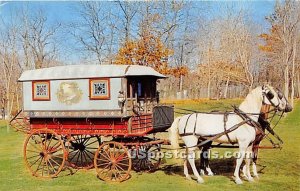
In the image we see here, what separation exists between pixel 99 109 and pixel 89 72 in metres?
0.94

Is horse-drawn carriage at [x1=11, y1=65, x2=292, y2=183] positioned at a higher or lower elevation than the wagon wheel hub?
higher

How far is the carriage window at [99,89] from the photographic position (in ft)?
28.9

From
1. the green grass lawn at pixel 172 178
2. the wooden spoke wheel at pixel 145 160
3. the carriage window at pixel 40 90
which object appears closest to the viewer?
the green grass lawn at pixel 172 178

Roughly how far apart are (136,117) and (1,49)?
771 inches

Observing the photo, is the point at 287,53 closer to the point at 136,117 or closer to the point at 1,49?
the point at 136,117

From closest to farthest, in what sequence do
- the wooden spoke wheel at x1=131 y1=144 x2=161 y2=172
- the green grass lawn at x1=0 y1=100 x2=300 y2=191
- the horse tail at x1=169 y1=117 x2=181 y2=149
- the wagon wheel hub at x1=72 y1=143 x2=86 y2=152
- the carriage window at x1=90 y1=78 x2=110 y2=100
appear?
the green grass lawn at x1=0 y1=100 x2=300 y2=191, the horse tail at x1=169 y1=117 x2=181 y2=149, the carriage window at x1=90 y1=78 x2=110 y2=100, the wooden spoke wheel at x1=131 y1=144 x2=161 y2=172, the wagon wheel hub at x1=72 y1=143 x2=86 y2=152

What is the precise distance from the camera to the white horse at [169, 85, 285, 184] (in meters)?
8.05

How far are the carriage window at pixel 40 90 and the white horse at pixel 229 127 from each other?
3330 millimetres

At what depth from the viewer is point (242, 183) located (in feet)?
26.0

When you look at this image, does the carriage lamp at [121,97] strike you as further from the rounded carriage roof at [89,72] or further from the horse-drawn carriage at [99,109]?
the rounded carriage roof at [89,72]

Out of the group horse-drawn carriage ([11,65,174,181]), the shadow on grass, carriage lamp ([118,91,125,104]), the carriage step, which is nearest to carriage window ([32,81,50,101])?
horse-drawn carriage ([11,65,174,181])

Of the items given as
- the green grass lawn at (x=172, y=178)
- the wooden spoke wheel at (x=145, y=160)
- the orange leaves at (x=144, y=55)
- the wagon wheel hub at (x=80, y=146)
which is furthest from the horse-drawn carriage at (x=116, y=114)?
the orange leaves at (x=144, y=55)

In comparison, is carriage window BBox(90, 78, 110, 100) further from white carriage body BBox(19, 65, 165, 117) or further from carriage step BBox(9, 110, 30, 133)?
carriage step BBox(9, 110, 30, 133)

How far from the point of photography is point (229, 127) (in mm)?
8203
